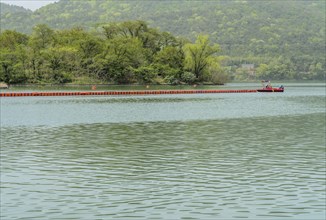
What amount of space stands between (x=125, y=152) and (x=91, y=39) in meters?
139

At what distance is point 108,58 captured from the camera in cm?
16438

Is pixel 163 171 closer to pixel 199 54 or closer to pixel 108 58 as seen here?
pixel 108 58

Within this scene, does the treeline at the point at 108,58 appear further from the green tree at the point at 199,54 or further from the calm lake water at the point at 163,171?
the calm lake water at the point at 163,171

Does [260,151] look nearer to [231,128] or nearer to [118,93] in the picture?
[231,128]

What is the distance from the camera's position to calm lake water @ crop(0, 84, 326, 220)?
73.0 ft

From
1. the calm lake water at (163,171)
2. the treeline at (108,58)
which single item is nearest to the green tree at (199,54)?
the treeline at (108,58)

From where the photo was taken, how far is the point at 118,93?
127000 mm

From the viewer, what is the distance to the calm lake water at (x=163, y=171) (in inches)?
876

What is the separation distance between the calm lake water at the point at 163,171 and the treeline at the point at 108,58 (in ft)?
337

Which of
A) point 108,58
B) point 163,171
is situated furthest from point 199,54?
point 163,171

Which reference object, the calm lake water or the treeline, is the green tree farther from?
the calm lake water

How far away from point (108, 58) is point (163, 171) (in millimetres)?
136307

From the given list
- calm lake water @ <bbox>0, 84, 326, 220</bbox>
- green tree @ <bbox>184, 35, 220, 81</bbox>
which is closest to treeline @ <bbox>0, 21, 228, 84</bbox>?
green tree @ <bbox>184, 35, 220, 81</bbox>

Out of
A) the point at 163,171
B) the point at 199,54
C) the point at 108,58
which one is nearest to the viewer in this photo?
the point at 163,171
